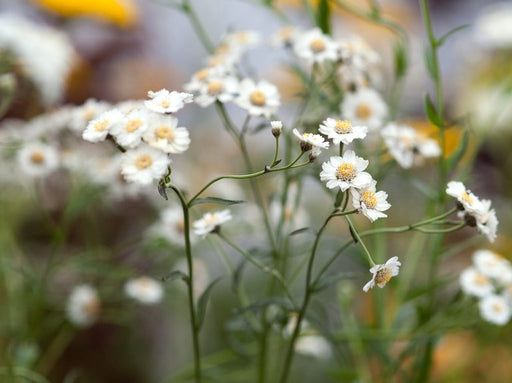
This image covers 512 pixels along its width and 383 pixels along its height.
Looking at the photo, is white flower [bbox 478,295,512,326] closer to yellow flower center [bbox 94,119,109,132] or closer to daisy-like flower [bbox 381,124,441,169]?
daisy-like flower [bbox 381,124,441,169]

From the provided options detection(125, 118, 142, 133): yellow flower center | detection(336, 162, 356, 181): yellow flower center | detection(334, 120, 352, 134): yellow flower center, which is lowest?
detection(336, 162, 356, 181): yellow flower center

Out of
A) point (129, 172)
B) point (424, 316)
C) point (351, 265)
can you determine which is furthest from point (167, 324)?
point (129, 172)

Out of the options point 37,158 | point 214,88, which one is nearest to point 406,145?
point 214,88

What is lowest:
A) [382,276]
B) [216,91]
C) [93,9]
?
[382,276]

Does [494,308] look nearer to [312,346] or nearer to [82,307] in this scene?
[312,346]

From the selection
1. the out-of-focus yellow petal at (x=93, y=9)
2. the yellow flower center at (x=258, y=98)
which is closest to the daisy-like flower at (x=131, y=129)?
the yellow flower center at (x=258, y=98)

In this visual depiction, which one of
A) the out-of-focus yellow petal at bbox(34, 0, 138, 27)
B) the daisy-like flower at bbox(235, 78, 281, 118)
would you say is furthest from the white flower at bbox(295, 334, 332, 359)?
the out-of-focus yellow petal at bbox(34, 0, 138, 27)

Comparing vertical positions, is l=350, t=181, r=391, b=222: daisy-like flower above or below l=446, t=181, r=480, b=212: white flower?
below

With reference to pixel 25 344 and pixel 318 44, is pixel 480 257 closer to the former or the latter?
pixel 318 44
